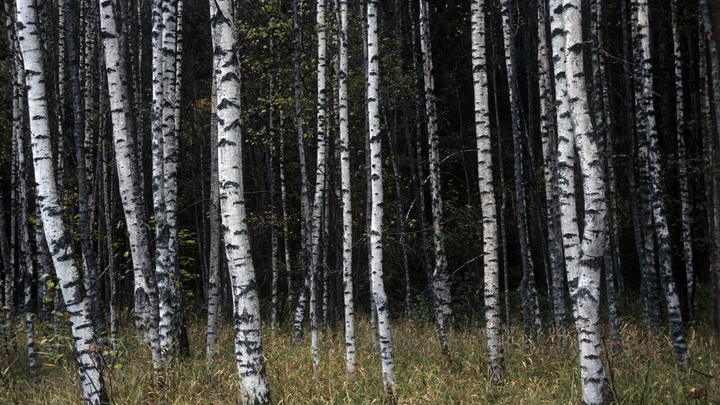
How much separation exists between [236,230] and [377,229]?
5.70 feet

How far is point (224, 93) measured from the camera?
4.46 metres

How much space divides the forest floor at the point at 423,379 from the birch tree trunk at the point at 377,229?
390 mm

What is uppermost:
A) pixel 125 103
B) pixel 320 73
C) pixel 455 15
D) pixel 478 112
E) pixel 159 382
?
pixel 455 15

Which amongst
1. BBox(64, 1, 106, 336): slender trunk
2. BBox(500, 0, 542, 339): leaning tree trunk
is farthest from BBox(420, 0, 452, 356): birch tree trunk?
→ BBox(64, 1, 106, 336): slender trunk

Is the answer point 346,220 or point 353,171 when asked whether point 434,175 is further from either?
point 353,171

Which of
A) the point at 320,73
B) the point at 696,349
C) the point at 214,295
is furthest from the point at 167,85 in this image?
the point at 696,349

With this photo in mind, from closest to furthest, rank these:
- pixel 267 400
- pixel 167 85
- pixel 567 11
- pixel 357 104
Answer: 1. pixel 567 11
2. pixel 267 400
3. pixel 167 85
4. pixel 357 104

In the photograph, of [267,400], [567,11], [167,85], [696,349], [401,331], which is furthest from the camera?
[401,331]

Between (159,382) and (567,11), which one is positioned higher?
(567,11)

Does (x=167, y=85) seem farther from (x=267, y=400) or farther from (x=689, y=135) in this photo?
(x=689, y=135)

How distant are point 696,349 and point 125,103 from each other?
916 cm

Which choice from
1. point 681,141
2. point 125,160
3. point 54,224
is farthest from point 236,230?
point 681,141

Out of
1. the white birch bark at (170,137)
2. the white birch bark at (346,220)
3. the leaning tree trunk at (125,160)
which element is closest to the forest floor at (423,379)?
the white birch bark at (346,220)

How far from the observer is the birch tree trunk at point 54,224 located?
15.2 feet
